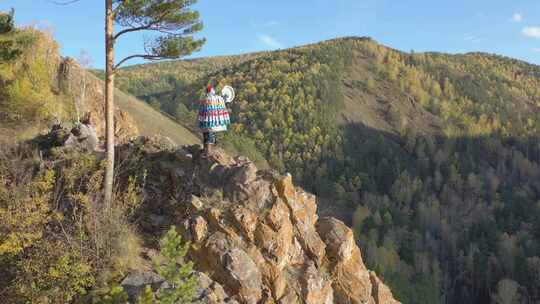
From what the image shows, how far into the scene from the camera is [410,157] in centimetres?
14412

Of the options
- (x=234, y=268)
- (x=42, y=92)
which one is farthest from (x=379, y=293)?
(x=42, y=92)

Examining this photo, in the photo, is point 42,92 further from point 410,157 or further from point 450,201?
point 410,157

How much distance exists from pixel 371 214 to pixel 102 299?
103950 mm

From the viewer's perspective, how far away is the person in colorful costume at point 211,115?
1317 cm

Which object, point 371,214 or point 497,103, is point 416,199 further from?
point 497,103

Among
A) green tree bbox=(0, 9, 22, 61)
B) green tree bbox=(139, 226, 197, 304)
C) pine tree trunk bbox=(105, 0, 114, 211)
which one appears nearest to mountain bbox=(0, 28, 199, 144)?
green tree bbox=(0, 9, 22, 61)

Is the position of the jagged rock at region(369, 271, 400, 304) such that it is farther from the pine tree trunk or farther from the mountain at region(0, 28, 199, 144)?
the mountain at region(0, 28, 199, 144)

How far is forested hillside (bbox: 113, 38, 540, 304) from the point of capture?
275 feet

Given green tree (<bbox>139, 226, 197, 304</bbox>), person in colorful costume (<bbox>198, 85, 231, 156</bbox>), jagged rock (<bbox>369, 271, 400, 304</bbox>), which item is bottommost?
jagged rock (<bbox>369, 271, 400, 304</bbox>)

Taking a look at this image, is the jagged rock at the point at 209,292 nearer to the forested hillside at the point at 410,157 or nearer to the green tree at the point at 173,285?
the green tree at the point at 173,285

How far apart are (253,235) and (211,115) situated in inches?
165

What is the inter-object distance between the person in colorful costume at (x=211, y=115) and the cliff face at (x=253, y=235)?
674mm

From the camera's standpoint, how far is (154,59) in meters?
11.3

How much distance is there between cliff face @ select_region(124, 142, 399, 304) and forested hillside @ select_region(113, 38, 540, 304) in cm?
6004
